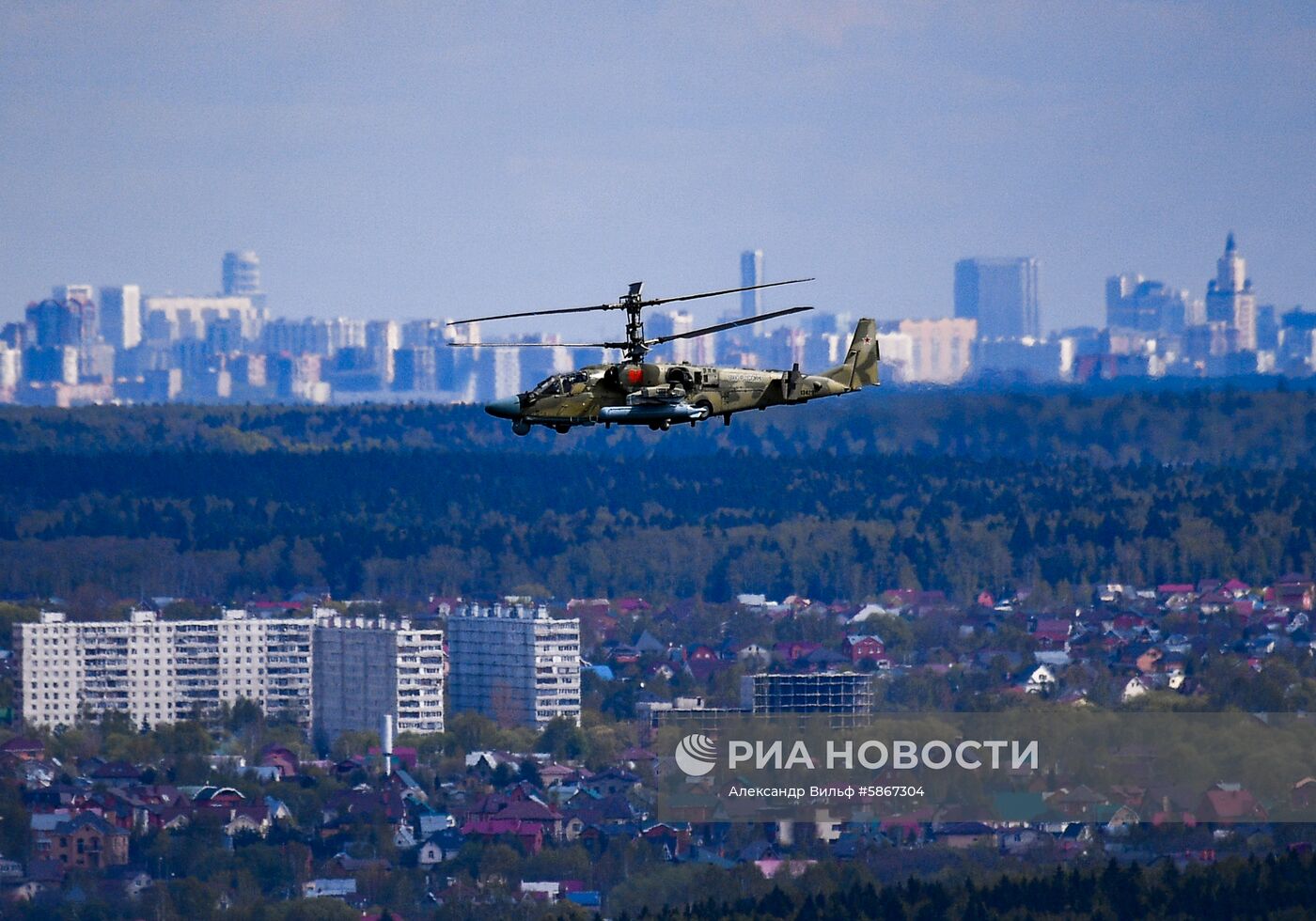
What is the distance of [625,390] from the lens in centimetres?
7100

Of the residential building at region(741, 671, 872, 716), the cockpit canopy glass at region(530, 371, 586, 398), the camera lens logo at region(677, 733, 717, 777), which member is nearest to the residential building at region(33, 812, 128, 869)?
the camera lens logo at region(677, 733, 717, 777)

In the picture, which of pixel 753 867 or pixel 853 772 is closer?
pixel 753 867

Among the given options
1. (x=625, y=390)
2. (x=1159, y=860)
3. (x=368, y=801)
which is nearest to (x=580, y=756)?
(x=368, y=801)

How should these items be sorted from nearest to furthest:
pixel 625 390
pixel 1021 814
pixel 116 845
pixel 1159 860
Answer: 1. pixel 625 390
2. pixel 1159 860
3. pixel 1021 814
4. pixel 116 845

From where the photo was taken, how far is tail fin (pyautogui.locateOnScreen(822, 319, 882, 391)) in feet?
260

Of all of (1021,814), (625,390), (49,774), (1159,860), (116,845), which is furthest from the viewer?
(49,774)

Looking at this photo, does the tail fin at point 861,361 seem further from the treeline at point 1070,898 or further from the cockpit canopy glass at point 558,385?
the treeline at point 1070,898

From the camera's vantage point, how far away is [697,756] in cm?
18150

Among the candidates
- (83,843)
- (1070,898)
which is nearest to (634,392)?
(1070,898)

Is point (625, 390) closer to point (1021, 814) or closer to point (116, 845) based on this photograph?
point (1021, 814)

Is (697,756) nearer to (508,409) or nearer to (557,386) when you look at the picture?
(557,386)

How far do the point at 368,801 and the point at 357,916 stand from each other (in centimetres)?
2616

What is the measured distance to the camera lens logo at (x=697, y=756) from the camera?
178 metres

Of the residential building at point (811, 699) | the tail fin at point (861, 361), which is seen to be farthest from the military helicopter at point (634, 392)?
the residential building at point (811, 699)
